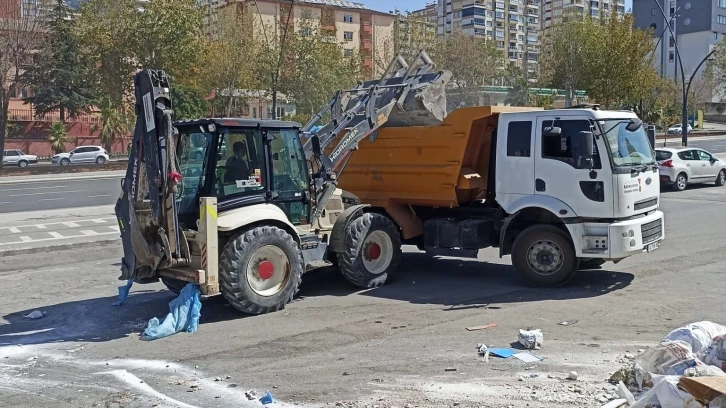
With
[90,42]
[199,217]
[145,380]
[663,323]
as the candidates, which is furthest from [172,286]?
[90,42]

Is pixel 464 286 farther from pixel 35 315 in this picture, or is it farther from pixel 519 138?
pixel 35 315

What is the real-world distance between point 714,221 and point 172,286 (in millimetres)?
13111

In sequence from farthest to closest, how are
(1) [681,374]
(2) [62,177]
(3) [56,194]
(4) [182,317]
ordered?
(2) [62,177]
(3) [56,194]
(4) [182,317]
(1) [681,374]

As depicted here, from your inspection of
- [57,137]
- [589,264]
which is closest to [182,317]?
[589,264]

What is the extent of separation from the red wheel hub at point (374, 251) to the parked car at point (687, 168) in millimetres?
17198

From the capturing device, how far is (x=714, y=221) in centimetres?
1752

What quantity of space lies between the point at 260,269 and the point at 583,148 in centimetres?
448

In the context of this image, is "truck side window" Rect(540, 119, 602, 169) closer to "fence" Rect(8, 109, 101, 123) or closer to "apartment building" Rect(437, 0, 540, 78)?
"fence" Rect(8, 109, 101, 123)

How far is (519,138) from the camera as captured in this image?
10602 mm

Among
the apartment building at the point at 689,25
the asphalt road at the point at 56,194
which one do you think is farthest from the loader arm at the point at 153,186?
the apartment building at the point at 689,25

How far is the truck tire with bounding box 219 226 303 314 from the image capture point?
879 cm

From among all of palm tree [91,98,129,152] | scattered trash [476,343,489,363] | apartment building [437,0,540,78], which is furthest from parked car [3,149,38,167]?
apartment building [437,0,540,78]

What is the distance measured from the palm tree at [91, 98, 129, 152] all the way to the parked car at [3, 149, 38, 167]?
602 centimetres

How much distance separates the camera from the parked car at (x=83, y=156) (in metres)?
50.4
